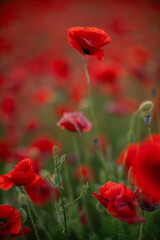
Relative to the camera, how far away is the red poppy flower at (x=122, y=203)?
0.34 meters

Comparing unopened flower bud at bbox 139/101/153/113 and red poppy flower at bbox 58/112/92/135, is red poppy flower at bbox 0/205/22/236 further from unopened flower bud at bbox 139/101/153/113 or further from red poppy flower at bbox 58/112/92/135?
unopened flower bud at bbox 139/101/153/113

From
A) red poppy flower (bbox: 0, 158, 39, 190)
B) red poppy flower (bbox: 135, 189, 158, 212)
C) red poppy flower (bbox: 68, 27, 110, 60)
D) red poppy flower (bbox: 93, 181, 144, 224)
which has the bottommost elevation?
red poppy flower (bbox: 135, 189, 158, 212)

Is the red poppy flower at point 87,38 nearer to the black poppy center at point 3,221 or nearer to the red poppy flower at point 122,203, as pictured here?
the red poppy flower at point 122,203

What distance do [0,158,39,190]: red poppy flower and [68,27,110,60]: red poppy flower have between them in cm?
29

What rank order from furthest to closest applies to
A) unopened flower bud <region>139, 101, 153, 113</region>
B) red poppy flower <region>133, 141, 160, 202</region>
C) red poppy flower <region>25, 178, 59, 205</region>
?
red poppy flower <region>25, 178, 59, 205</region> → unopened flower bud <region>139, 101, 153, 113</region> → red poppy flower <region>133, 141, 160, 202</region>

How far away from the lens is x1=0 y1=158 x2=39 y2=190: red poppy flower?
1.38ft

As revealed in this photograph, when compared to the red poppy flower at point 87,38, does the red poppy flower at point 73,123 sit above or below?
below

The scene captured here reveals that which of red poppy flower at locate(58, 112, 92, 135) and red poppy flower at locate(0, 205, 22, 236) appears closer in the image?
red poppy flower at locate(0, 205, 22, 236)

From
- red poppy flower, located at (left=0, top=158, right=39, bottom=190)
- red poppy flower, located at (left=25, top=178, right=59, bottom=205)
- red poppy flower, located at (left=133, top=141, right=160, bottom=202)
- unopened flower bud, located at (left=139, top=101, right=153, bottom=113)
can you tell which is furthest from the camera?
red poppy flower, located at (left=25, top=178, right=59, bottom=205)

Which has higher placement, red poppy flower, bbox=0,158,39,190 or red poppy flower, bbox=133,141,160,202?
red poppy flower, bbox=133,141,160,202

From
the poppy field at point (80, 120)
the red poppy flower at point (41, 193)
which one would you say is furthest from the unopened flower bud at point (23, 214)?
the red poppy flower at point (41, 193)

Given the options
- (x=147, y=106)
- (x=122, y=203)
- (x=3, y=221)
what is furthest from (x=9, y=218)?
(x=147, y=106)

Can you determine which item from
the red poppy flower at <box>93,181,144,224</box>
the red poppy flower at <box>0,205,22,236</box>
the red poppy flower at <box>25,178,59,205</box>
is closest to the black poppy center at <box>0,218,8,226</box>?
the red poppy flower at <box>0,205,22,236</box>

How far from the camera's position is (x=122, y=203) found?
354mm
